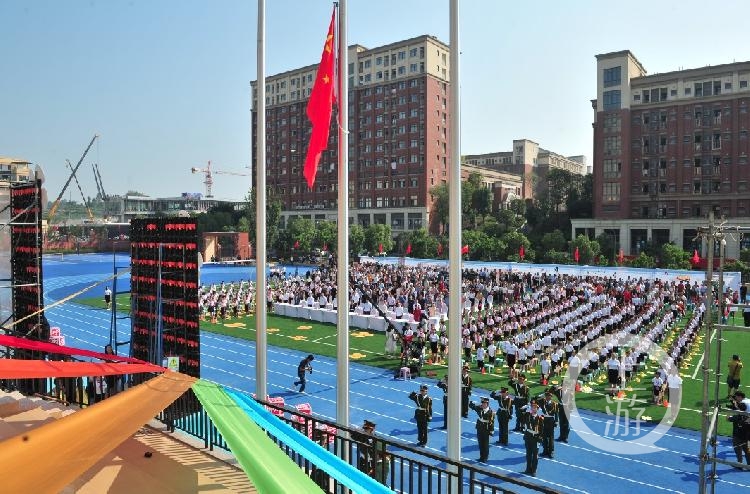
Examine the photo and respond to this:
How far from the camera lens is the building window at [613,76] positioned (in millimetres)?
67625

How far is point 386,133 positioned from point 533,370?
223ft

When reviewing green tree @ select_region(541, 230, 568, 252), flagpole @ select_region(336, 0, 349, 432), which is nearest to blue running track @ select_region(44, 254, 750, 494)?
flagpole @ select_region(336, 0, 349, 432)

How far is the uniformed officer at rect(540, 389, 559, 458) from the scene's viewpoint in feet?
43.1

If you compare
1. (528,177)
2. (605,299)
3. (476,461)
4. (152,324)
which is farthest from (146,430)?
(528,177)

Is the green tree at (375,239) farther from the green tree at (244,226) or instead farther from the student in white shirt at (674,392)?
the student in white shirt at (674,392)

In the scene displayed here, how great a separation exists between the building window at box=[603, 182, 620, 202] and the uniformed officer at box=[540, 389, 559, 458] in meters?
60.0

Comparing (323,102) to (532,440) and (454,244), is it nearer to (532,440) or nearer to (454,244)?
(454,244)

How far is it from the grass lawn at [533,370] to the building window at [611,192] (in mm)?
37339

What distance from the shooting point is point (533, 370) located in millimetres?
20672

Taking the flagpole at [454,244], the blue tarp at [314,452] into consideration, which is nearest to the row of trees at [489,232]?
the flagpole at [454,244]

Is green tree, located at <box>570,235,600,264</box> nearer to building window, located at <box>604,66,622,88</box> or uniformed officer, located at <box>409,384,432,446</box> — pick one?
building window, located at <box>604,66,622,88</box>

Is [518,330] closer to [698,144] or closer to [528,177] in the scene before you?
[698,144]

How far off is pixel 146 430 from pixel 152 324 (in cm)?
552

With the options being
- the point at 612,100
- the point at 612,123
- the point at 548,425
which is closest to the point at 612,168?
the point at 612,123
